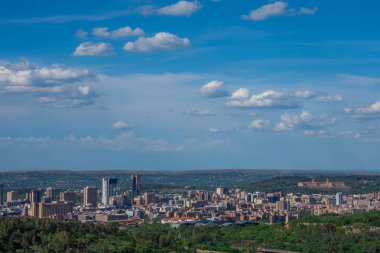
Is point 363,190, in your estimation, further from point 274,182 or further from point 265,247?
point 265,247

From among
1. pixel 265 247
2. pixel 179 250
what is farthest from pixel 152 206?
pixel 179 250

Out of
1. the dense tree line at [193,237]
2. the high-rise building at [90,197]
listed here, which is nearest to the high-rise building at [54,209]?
the high-rise building at [90,197]

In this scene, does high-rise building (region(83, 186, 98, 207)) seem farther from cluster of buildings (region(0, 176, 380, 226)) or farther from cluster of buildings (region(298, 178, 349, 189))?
cluster of buildings (region(298, 178, 349, 189))

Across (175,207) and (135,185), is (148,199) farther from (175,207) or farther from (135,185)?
(135,185)

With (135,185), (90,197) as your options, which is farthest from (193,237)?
(135,185)

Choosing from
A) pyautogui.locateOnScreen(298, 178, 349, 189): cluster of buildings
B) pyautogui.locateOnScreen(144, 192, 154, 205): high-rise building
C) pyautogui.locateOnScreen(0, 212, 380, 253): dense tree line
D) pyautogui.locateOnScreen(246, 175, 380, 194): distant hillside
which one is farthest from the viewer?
pyautogui.locateOnScreen(298, 178, 349, 189): cluster of buildings

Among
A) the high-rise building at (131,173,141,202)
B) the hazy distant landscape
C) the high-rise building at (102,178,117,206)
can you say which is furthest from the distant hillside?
the high-rise building at (102,178,117,206)

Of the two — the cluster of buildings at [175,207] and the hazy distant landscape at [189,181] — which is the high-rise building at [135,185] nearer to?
the cluster of buildings at [175,207]
